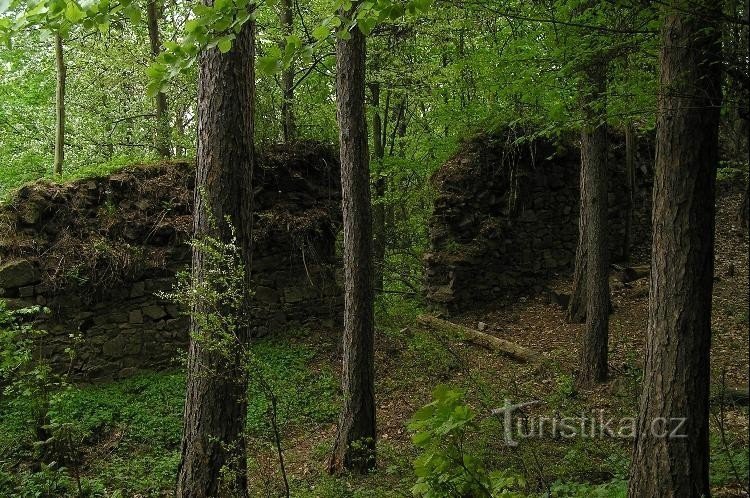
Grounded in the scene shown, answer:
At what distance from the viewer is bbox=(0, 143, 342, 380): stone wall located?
7.89m

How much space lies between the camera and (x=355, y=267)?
6.06 meters

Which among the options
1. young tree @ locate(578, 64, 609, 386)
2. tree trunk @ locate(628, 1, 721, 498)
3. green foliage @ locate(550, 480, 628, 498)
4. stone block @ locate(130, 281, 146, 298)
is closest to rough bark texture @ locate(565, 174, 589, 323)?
young tree @ locate(578, 64, 609, 386)

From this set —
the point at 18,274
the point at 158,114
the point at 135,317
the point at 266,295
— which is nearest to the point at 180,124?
the point at 158,114

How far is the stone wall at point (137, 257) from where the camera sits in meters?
7.89

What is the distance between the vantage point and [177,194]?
9023 mm

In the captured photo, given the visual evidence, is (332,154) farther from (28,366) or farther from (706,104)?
(706,104)

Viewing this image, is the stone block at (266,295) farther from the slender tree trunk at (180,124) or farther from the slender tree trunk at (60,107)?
the slender tree trunk at (60,107)

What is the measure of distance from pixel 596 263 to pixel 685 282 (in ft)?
15.2

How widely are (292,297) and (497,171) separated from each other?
4915 mm

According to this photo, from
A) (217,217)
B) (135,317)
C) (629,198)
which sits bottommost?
(135,317)

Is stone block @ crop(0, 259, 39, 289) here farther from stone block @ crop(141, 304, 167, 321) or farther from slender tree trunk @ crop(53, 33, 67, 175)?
slender tree trunk @ crop(53, 33, 67, 175)

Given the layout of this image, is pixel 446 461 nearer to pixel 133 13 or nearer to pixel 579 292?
pixel 133 13

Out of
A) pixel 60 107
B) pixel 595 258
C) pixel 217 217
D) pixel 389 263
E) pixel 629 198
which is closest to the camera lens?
pixel 217 217

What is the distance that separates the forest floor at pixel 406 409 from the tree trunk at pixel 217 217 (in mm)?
403
